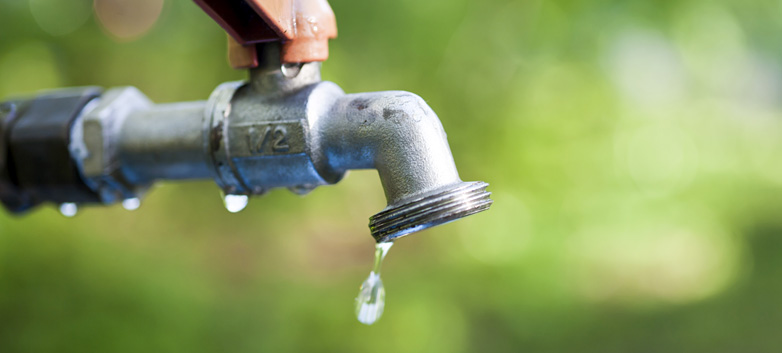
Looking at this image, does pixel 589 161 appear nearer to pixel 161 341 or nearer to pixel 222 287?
pixel 222 287

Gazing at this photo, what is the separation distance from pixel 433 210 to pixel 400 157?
6 centimetres

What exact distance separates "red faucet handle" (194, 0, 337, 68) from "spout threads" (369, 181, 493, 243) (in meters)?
0.17

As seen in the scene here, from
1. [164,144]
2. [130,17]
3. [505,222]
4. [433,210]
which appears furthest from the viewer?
[130,17]

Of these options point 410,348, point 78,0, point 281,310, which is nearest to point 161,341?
point 281,310

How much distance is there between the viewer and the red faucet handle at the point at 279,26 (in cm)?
53

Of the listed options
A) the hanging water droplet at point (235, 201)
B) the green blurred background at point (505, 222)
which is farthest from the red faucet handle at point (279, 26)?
the green blurred background at point (505, 222)

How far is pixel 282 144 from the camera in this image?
0.54 meters

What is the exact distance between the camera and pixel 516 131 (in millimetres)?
1706

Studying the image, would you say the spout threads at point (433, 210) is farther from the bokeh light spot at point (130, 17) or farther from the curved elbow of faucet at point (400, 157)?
the bokeh light spot at point (130, 17)

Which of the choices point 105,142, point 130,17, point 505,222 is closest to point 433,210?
point 105,142

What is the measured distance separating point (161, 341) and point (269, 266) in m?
0.33

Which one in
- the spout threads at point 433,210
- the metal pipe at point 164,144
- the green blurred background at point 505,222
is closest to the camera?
the spout threads at point 433,210

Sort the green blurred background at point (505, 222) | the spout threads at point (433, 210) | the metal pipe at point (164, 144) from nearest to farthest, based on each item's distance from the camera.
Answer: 1. the spout threads at point (433, 210)
2. the metal pipe at point (164, 144)
3. the green blurred background at point (505, 222)

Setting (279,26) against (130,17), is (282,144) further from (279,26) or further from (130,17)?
(130,17)
